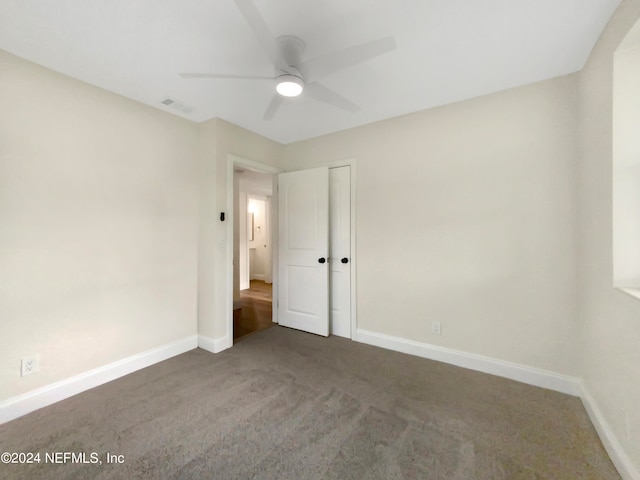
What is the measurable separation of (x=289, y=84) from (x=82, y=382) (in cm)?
280

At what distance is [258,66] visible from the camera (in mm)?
2008

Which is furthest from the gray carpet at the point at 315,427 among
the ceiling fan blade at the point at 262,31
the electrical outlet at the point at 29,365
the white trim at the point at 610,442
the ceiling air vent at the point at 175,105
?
the ceiling air vent at the point at 175,105

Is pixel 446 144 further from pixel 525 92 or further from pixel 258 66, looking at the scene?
pixel 258 66

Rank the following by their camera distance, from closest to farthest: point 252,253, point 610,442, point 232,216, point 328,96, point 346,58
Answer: point 610,442 < point 346,58 < point 328,96 < point 232,216 < point 252,253

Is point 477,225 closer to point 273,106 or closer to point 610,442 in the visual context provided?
point 610,442

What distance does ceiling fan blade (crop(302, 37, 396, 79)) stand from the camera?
1.76m

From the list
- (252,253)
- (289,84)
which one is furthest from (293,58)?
(252,253)

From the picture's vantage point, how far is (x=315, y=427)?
1742 mm

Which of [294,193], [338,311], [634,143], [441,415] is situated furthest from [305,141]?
[441,415]

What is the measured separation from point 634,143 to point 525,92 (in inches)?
40.3

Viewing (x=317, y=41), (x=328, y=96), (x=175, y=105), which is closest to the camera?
(x=317, y=41)

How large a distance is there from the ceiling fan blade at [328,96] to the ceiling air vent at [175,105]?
1232 millimetres

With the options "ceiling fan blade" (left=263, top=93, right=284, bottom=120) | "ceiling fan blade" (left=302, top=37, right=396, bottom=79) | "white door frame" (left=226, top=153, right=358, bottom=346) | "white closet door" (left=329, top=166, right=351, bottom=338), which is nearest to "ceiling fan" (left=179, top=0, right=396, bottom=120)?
"ceiling fan blade" (left=302, top=37, right=396, bottom=79)

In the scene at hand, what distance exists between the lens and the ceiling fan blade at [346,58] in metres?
1.76
